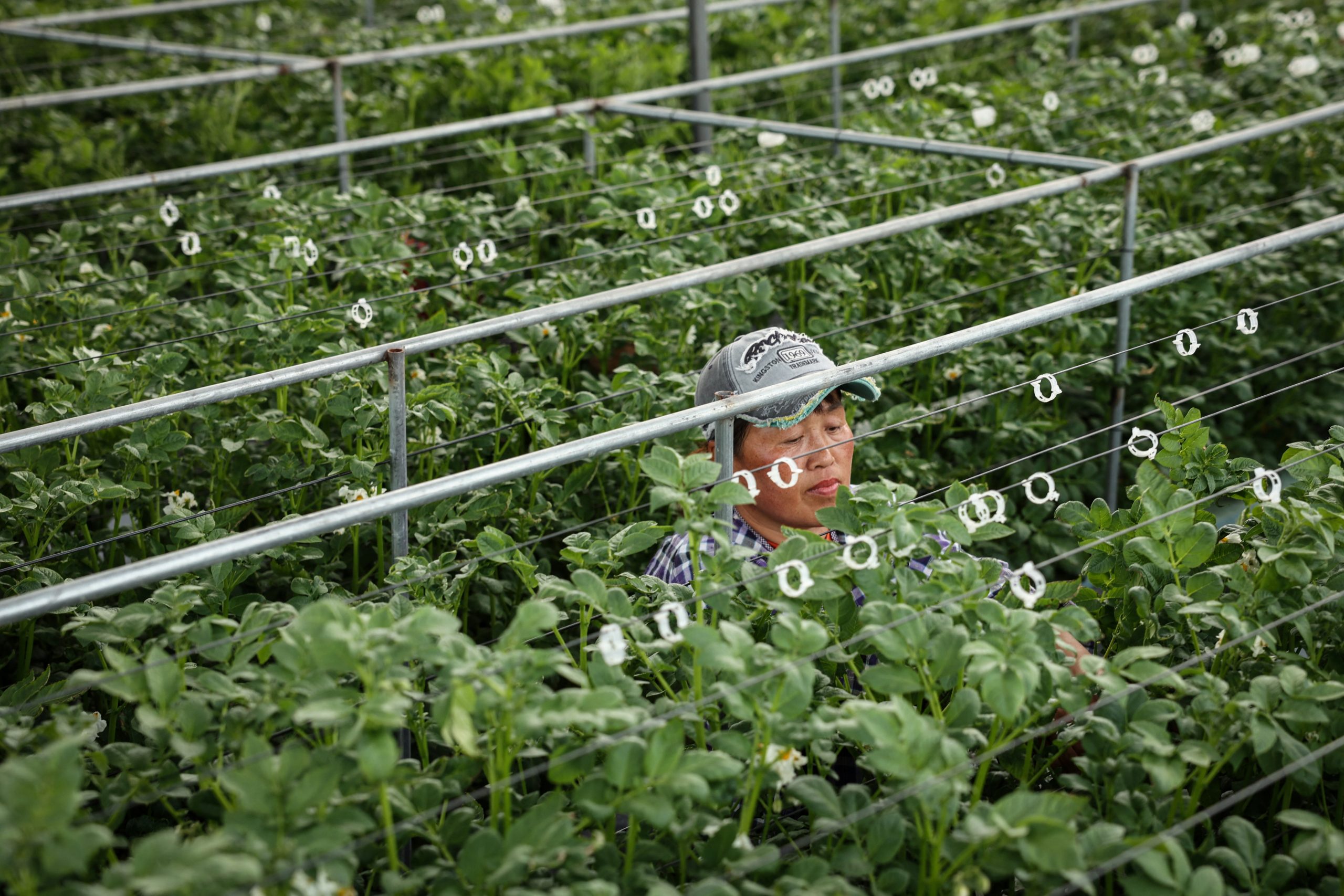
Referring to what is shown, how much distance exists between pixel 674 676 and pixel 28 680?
103 cm

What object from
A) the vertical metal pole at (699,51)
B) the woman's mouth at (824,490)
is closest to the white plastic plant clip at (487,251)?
the woman's mouth at (824,490)

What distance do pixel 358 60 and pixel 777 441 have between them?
10.9 feet

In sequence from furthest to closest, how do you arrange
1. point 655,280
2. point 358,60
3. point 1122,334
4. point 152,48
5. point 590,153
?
point 152,48 → point 358,60 → point 590,153 → point 1122,334 → point 655,280

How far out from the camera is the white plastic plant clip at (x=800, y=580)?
1844 mm

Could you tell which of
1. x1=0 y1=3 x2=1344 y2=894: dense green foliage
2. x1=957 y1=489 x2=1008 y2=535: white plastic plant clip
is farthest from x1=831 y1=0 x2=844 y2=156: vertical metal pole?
x1=957 y1=489 x2=1008 y2=535: white plastic plant clip

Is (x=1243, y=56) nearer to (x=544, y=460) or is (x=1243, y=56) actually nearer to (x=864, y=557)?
(x=864, y=557)

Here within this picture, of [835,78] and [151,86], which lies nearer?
[151,86]

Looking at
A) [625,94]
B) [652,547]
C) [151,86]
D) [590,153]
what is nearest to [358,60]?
[151,86]

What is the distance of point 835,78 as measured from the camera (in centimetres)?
577

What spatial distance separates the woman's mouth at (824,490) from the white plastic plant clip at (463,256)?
1.36m

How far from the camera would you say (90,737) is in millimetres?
1823

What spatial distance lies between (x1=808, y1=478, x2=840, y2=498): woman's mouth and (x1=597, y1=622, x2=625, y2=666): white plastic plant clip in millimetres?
806

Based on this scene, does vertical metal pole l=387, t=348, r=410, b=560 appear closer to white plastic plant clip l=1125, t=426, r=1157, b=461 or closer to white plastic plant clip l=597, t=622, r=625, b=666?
white plastic plant clip l=597, t=622, r=625, b=666

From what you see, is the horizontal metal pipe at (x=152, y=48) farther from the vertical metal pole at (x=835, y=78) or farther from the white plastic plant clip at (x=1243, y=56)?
the white plastic plant clip at (x=1243, y=56)
